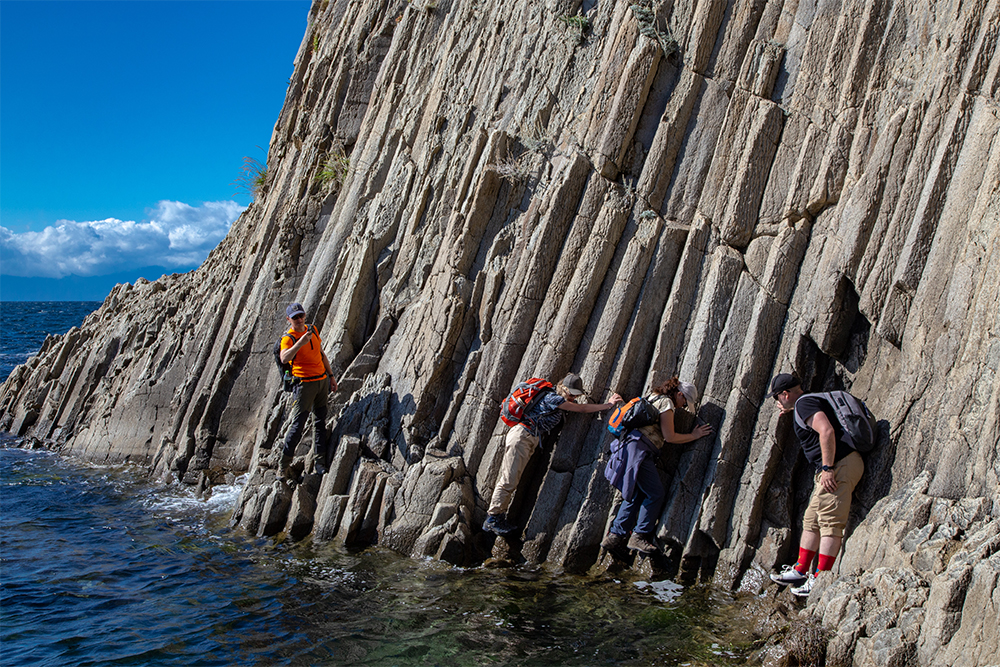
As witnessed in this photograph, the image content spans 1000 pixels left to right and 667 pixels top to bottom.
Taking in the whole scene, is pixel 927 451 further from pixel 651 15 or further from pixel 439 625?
pixel 651 15

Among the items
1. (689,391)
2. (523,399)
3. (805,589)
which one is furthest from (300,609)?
(805,589)

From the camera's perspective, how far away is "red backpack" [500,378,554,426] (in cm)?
1041

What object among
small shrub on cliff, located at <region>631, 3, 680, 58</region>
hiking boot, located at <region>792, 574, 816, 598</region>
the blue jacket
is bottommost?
hiking boot, located at <region>792, 574, 816, 598</region>

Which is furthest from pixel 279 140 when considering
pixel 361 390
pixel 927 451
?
pixel 927 451

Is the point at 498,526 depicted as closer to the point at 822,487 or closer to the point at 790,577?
the point at 790,577

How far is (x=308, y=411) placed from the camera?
501 inches

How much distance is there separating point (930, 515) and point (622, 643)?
3.49 metres

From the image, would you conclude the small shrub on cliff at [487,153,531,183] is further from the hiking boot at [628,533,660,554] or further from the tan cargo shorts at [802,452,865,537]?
the tan cargo shorts at [802,452,865,537]

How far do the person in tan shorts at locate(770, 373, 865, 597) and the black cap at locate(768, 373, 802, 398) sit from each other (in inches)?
9.3

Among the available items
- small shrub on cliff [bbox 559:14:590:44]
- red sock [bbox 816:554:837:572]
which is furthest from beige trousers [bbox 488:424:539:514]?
small shrub on cliff [bbox 559:14:590:44]

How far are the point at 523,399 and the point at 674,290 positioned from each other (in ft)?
9.03

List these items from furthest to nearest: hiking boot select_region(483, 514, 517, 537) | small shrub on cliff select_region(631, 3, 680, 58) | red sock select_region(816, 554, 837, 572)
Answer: small shrub on cliff select_region(631, 3, 680, 58), hiking boot select_region(483, 514, 517, 537), red sock select_region(816, 554, 837, 572)

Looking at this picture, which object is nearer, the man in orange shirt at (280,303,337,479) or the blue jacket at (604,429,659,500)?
the blue jacket at (604,429,659,500)

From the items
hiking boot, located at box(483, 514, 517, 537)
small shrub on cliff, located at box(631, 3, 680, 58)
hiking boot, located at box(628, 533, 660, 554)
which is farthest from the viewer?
small shrub on cliff, located at box(631, 3, 680, 58)
